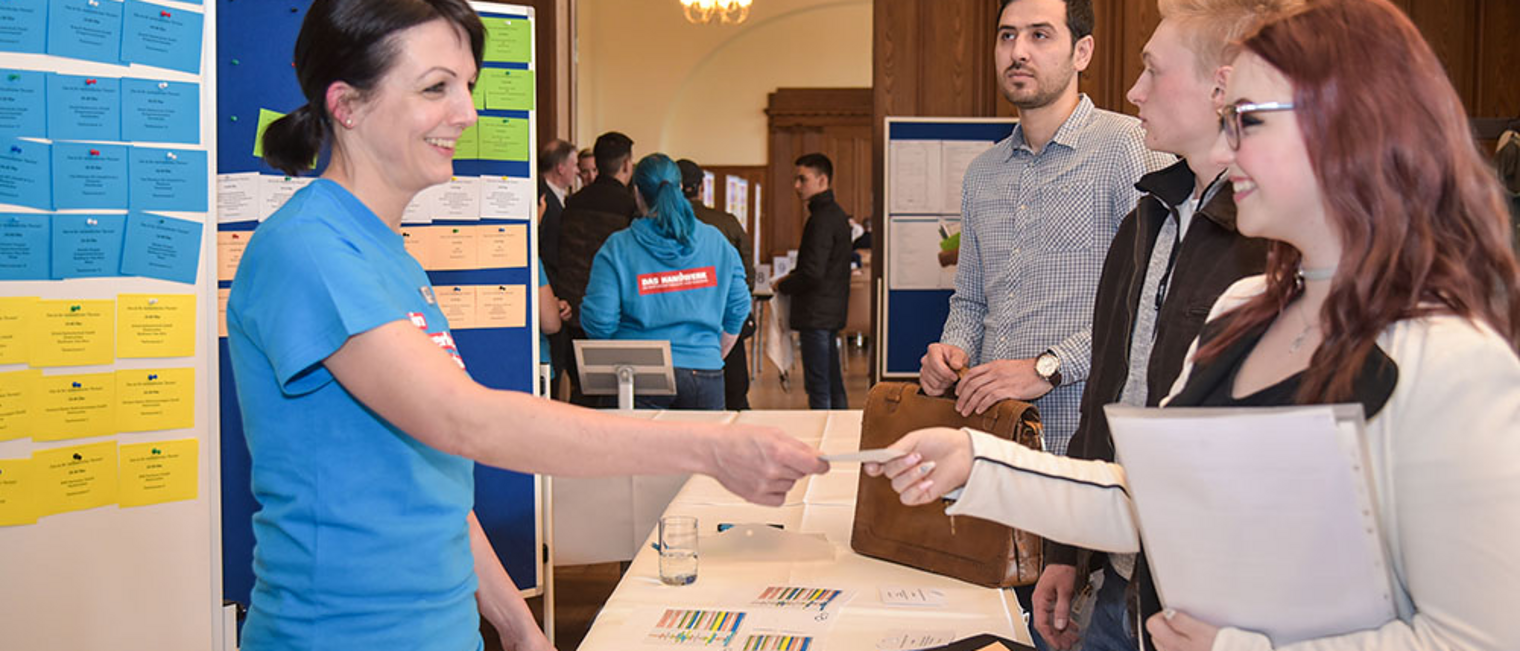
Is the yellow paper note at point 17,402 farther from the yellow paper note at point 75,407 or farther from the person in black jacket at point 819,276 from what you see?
the person in black jacket at point 819,276

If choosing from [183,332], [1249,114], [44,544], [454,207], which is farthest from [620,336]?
[1249,114]

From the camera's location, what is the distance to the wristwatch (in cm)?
231

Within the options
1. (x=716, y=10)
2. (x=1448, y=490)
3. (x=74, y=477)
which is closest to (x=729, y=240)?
(x=74, y=477)

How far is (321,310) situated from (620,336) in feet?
11.2

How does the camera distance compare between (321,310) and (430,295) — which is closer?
(321,310)

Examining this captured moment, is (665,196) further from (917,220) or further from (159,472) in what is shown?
(159,472)

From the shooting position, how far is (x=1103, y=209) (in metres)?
2.49

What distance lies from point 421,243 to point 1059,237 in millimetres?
1987

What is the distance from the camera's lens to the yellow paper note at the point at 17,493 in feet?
7.54

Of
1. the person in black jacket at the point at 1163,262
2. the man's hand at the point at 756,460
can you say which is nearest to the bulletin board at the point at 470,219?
the person in black jacket at the point at 1163,262

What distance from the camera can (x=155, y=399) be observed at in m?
2.55

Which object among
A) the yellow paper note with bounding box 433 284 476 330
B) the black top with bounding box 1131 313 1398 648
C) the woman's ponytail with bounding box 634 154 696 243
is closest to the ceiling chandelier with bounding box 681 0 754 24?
the woman's ponytail with bounding box 634 154 696 243

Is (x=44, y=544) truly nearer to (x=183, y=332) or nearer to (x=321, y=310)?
(x=183, y=332)

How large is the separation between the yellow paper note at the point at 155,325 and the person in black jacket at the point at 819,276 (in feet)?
17.0
